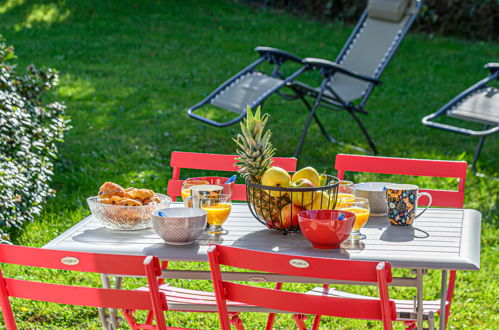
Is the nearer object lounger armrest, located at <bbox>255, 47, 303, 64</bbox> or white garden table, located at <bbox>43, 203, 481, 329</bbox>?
white garden table, located at <bbox>43, 203, 481, 329</bbox>

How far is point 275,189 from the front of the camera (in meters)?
2.39

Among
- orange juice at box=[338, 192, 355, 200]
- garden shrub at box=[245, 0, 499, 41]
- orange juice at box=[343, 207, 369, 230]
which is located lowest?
orange juice at box=[343, 207, 369, 230]

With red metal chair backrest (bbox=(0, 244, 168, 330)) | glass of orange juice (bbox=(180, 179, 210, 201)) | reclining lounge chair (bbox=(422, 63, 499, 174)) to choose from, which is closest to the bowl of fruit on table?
glass of orange juice (bbox=(180, 179, 210, 201))

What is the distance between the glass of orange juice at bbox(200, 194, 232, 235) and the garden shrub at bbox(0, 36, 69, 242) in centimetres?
224

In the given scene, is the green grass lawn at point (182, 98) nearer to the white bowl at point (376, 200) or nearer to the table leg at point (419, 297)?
the white bowl at point (376, 200)

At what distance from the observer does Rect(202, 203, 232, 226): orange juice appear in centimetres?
249

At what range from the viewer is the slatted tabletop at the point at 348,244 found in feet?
7.36

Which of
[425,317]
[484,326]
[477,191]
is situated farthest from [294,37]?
[425,317]

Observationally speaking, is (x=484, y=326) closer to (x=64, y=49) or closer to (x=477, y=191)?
(x=477, y=191)

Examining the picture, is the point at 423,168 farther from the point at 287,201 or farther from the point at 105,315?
the point at 105,315

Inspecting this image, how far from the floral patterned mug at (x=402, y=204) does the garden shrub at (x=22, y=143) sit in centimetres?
262

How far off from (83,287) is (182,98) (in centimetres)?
662

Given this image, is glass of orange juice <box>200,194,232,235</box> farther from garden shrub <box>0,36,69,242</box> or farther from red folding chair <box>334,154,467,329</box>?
garden shrub <box>0,36,69,242</box>

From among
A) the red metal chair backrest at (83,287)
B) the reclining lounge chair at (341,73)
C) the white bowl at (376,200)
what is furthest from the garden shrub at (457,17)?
the red metal chair backrest at (83,287)
